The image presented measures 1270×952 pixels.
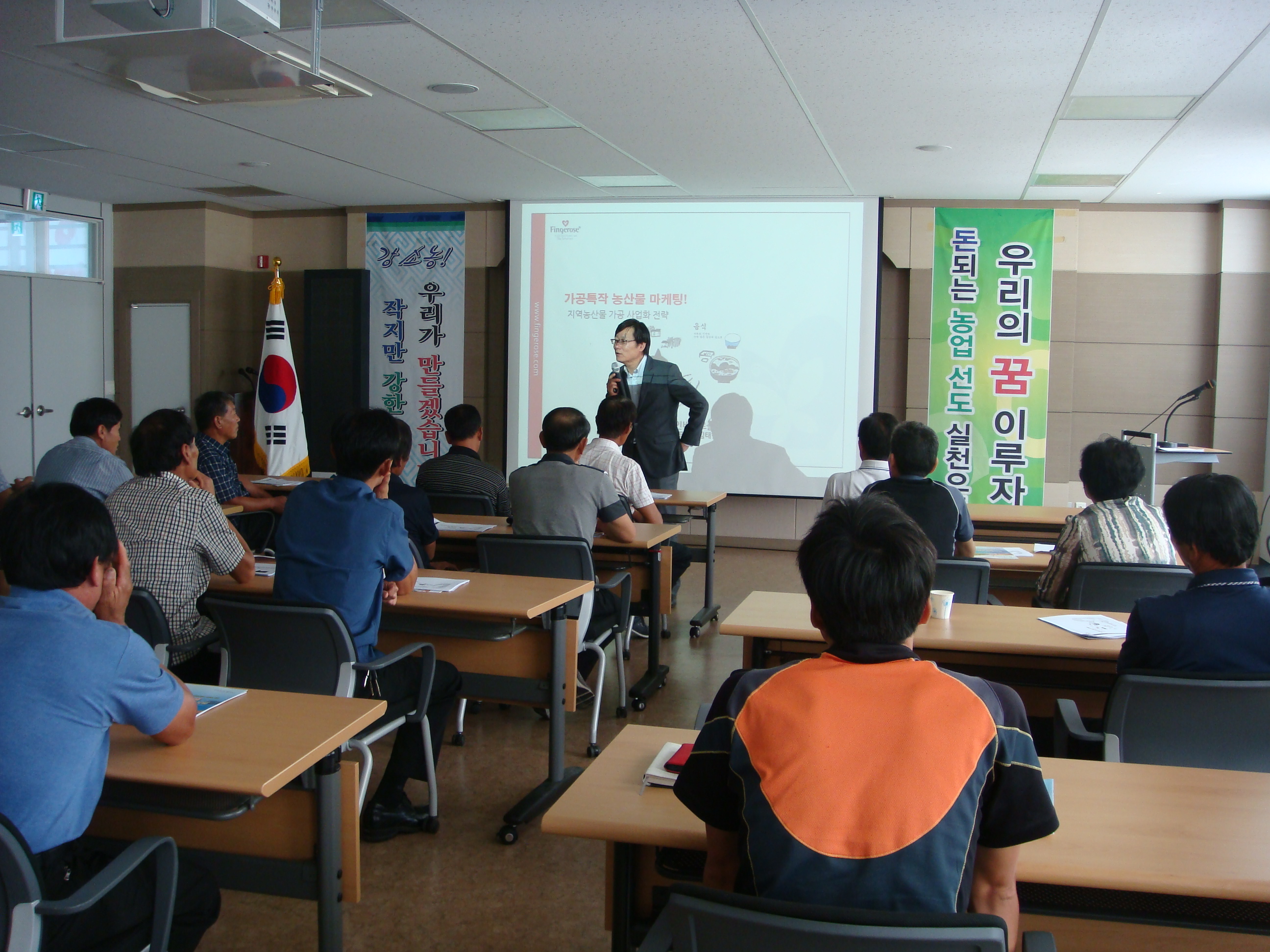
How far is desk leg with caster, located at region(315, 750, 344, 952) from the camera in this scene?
76.0 inches

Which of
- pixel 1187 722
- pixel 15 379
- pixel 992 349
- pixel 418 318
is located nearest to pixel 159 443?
pixel 1187 722

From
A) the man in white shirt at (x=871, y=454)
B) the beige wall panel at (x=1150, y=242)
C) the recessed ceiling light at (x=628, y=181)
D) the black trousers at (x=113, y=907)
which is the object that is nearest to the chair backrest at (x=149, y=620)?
the black trousers at (x=113, y=907)

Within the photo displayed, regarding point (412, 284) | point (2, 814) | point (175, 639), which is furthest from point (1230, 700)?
point (412, 284)

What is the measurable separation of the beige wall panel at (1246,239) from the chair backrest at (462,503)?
18.4 ft

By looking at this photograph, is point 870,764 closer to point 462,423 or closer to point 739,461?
point 462,423

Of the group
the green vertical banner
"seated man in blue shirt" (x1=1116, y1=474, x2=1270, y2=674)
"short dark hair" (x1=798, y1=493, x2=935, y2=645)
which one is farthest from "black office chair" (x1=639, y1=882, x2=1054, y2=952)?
the green vertical banner

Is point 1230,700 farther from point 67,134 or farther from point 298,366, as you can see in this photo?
point 298,366

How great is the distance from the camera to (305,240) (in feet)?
28.7

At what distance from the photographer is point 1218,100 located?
4.74 m

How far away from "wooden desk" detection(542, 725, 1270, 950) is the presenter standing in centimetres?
477

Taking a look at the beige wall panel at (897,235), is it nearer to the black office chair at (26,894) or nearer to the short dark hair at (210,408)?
the short dark hair at (210,408)

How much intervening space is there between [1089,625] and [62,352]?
27.9 feet

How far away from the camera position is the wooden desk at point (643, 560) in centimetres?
422

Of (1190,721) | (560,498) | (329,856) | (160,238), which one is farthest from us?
(160,238)
